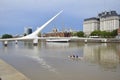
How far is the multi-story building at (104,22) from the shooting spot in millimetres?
108463

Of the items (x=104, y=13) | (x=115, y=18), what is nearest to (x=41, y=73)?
(x=115, y=18)

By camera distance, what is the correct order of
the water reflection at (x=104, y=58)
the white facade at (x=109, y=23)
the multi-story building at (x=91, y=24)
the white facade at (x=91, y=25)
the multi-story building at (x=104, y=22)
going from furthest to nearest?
the multi-story building at (x=91, y=24), the white facade at (x=91, y=25), the multi-story building at (x=104, y=22), the white facade at (x=109, y=23), the water reflection at (x=104, y=58)

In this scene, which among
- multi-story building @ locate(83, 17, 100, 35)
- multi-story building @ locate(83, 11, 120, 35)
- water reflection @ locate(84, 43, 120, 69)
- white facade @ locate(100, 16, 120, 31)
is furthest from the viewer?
multi-story building @ locate(83, 17, 100, 35)

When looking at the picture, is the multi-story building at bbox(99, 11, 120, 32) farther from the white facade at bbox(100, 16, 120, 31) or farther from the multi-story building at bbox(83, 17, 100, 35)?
the multi-story building at bbox(83, 17, 100, 35)

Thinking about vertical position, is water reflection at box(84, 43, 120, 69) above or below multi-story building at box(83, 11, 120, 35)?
Answer: below

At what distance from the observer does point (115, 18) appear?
108 metres

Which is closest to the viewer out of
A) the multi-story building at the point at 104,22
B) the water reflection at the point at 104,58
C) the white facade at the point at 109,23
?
the water reflection at the point at 104,58

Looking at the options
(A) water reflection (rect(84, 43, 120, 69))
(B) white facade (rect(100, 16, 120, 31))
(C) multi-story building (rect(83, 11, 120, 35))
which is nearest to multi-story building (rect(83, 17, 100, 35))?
(C) multi-story building (rect(83, 11, 120, 35))

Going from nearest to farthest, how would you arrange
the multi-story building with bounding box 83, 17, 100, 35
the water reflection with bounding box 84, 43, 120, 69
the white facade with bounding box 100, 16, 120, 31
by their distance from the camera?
the water reflection with bounding box 84, 43, 120, 69 < the white facade with bounding box 100, 16, 120, 31 < the multi-story building with bounding box 83, 17, 100, 35

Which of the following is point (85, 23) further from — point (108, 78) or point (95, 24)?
point (108, 78)

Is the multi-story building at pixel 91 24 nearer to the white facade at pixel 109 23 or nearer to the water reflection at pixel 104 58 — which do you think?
the white facade at pixel 109 23

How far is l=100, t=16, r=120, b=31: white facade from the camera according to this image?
108m

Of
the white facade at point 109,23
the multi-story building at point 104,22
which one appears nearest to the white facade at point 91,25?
the multi-story building at point 104,22

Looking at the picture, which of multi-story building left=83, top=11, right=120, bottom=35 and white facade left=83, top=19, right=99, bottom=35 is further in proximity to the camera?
white facade left=83, top=19, right=99, bottom=35
